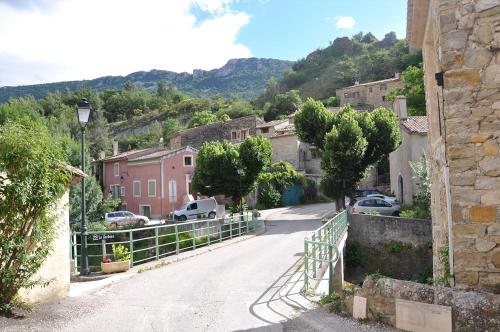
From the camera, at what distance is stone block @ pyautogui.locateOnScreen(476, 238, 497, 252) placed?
18.5ft

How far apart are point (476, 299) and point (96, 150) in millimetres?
61967

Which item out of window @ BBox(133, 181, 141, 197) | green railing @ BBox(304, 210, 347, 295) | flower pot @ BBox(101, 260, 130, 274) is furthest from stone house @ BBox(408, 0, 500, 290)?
window @ BBox(133, 181, 141, 197)

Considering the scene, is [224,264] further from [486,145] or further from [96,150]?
[96,150]

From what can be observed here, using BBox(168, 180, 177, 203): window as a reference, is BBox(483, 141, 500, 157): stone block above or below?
above

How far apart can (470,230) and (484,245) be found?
25 cm

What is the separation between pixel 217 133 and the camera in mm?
52938

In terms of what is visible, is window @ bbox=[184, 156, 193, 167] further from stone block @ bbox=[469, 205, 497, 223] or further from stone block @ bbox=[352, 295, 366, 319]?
stone block @ bbox=[469, 205, 497, 223]

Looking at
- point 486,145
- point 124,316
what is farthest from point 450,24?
point 124,316

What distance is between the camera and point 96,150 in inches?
2432

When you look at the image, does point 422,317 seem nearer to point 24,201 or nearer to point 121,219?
point 24,201

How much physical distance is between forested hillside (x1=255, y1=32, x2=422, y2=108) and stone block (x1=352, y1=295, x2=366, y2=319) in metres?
72.6

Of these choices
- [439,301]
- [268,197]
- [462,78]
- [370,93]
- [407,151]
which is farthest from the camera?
[370,93]

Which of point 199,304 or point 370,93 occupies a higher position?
point 370,93

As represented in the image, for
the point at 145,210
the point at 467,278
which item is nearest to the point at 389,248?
the point at 467,278
